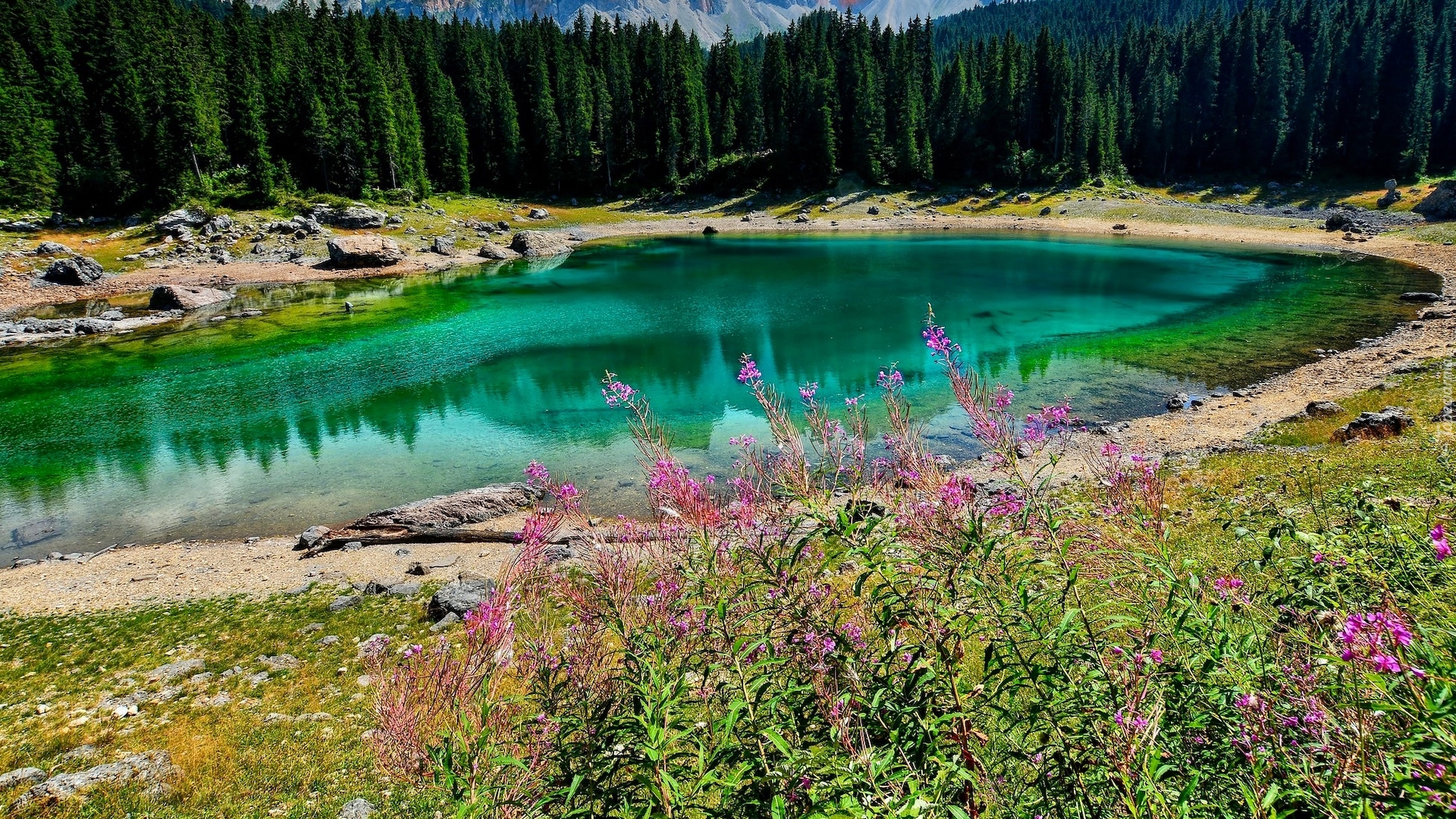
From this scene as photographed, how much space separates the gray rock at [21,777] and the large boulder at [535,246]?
66.3 m

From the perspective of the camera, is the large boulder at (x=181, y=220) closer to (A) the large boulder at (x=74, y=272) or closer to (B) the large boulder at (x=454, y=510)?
(A) the large boulder at (x=74, y=272)

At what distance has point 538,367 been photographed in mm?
31703

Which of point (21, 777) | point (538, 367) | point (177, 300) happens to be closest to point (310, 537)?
point (21, 777)

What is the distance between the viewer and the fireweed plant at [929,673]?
3.01m

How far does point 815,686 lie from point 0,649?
589 inches

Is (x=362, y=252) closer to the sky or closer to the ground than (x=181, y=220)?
closer to the ground

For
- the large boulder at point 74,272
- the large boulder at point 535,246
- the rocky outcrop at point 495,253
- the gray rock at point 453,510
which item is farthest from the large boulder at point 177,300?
the gray rock at point 453,510

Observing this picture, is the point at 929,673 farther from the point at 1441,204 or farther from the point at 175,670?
the point at 1441,204

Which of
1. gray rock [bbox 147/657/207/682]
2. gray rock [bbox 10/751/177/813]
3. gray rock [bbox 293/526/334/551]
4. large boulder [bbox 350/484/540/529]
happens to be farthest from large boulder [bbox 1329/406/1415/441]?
gray rock [bbox 293/526/334/551]

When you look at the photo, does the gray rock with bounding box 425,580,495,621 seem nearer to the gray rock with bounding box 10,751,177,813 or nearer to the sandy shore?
the sandy shore

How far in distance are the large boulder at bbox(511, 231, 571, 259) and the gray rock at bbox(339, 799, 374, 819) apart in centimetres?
6795

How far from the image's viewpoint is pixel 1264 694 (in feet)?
10.7

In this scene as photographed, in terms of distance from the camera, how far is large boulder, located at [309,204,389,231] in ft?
229

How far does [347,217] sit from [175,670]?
7122 cm
